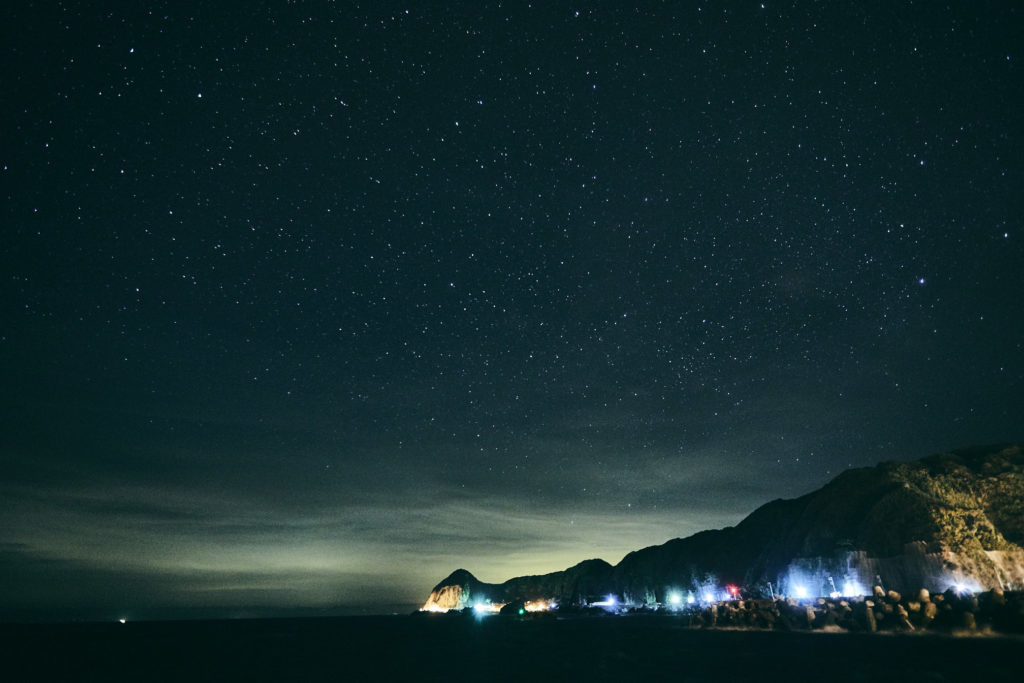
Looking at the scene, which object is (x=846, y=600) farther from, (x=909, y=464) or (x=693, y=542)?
(x=693, y=542)

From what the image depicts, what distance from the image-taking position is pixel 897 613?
179 feet

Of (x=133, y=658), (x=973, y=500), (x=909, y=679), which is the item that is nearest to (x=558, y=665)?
(x=909, y=679)

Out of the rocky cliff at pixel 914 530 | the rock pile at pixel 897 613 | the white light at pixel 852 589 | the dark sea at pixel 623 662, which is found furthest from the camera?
the white light at pixel 852 589

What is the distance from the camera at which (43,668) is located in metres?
61.6

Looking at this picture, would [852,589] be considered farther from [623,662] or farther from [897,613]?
[623,662]

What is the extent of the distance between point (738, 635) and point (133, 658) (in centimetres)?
7292

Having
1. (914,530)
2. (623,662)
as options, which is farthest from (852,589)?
(623,662)

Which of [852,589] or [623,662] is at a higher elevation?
[852,589]

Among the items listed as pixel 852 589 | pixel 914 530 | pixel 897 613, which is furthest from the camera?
pixel 852 589

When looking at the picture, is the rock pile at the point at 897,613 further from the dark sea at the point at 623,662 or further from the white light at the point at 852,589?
the white light at the point at 852,589

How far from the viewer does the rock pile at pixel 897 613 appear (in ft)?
156

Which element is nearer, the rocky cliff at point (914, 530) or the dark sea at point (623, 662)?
the dark sea at point (623, 662)

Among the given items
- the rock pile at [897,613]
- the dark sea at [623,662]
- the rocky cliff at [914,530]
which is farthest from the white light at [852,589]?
the dark sea at [623,662]

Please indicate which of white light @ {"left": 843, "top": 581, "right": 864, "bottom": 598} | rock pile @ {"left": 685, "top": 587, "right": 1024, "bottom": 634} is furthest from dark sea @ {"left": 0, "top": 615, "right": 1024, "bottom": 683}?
white light @ {"left": 843, "top": 581, "right": 864, "bottom": 598}
